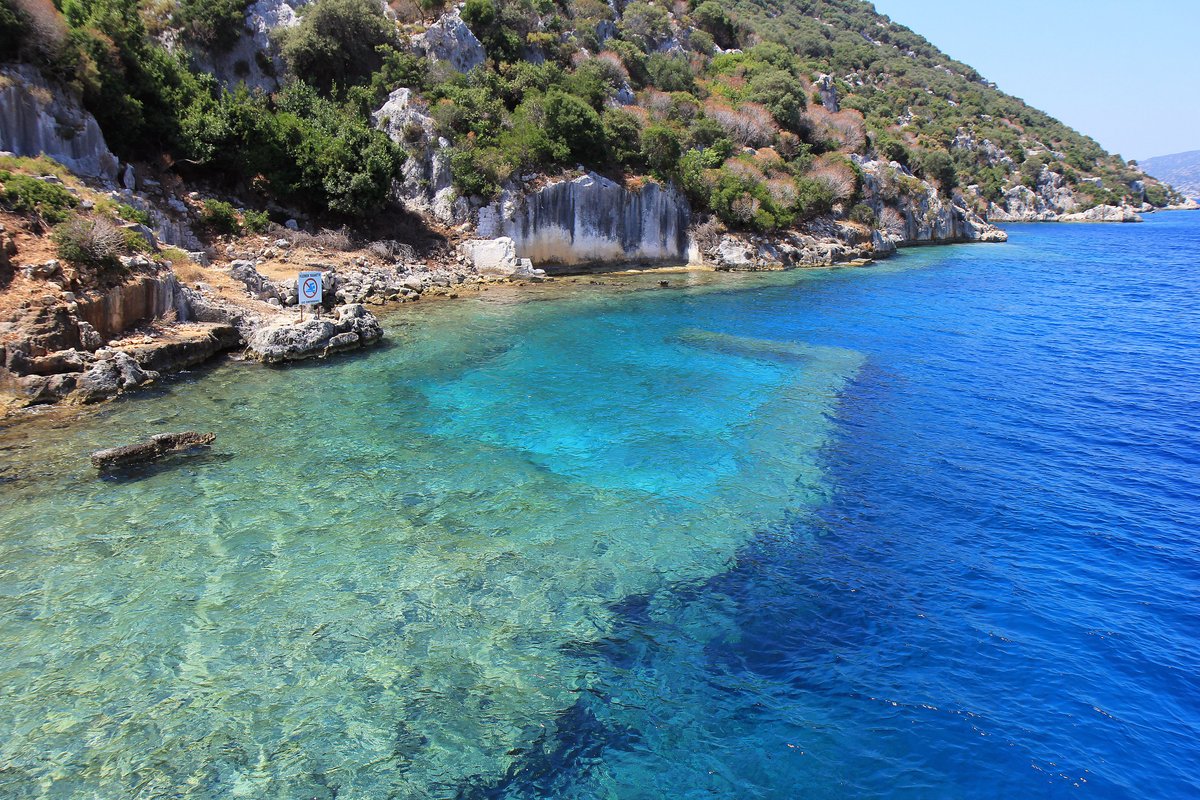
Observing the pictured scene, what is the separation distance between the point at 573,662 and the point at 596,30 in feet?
180

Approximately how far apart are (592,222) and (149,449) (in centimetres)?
2832

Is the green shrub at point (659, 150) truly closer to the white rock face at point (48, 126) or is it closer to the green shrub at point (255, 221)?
the green shrub at point (255, 221)

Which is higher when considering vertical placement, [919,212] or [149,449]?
[919,212]

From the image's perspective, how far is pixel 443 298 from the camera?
1137 inches

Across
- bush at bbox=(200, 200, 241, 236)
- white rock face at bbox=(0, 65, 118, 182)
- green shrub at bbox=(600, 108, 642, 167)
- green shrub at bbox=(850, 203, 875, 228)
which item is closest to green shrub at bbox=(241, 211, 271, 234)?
bush at bbox=(200, 200, 241, 236)

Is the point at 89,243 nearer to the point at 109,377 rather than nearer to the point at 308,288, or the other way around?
the point at 109,377

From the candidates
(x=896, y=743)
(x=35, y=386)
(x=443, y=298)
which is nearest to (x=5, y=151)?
(x=35, y=386)

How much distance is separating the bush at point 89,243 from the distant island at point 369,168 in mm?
69

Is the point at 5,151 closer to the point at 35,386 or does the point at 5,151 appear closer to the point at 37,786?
the point at 35,386

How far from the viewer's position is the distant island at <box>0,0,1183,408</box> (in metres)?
17.1

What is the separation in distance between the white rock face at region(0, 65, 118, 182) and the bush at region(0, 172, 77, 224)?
471cm

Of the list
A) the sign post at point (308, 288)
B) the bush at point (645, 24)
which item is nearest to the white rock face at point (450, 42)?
the bush at point (645, 24)

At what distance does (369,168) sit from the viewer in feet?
97.2

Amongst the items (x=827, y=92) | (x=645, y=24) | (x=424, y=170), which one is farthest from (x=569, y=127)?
(x=827, y=92)
